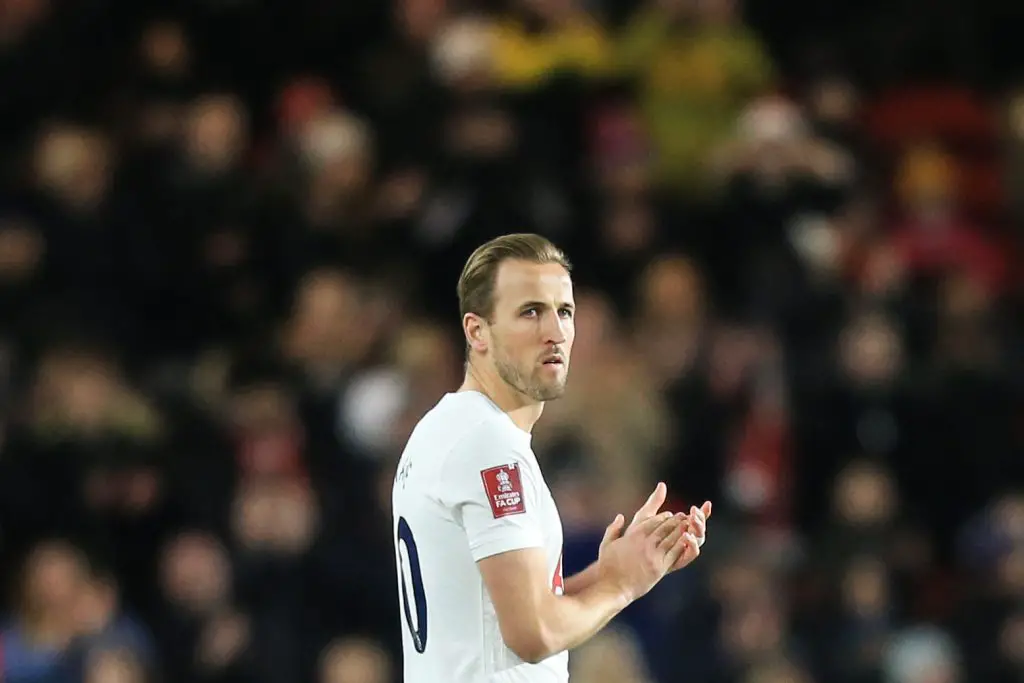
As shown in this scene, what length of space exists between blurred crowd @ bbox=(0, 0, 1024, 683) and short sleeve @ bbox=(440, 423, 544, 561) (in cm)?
427

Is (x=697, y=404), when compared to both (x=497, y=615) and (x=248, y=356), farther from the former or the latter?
(x=497, y=615)

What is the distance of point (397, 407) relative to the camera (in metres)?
9.64

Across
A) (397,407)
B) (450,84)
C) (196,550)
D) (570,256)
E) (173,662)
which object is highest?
(450,84)

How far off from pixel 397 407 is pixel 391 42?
134 inches

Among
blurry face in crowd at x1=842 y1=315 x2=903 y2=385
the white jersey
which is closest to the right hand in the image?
the white jersey

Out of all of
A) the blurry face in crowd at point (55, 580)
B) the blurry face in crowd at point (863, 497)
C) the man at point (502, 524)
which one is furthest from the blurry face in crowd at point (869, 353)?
the man at point (502, 524)

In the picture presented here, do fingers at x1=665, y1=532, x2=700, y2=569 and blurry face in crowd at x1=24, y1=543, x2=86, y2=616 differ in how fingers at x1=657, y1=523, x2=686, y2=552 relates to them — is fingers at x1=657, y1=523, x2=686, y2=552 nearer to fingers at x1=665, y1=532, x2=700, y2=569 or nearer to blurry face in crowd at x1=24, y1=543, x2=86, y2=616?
fingers at x1=665, y1=532, x2=700, y2=569

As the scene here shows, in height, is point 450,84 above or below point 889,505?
above

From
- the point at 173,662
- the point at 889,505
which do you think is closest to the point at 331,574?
the point at 173,662

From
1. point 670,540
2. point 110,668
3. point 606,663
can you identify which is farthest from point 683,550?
point 110,668

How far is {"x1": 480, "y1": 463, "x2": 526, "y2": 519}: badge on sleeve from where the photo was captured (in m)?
4.27

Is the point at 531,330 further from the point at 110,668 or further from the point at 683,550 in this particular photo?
the point at 110,668

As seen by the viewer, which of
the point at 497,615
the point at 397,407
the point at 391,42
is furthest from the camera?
the point at 391,42

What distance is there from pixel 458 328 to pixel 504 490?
5.91 m
